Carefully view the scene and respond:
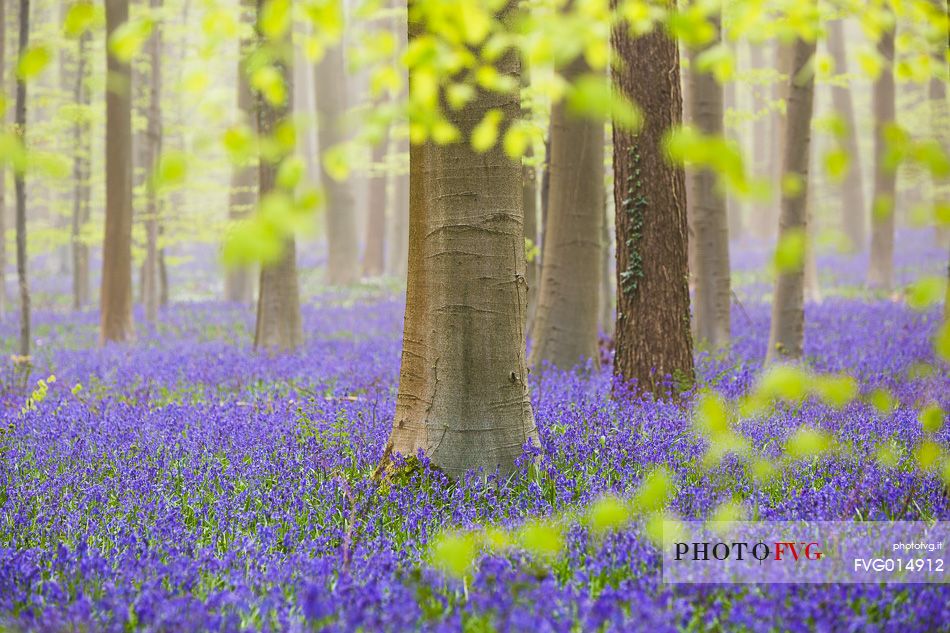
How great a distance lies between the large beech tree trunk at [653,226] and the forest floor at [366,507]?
539 millimetres

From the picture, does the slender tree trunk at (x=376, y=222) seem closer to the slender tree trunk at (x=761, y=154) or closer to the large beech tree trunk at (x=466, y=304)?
the slender tree trunk at (x=761, y=154)

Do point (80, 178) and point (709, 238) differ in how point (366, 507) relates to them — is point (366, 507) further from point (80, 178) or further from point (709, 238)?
point (80, 178)

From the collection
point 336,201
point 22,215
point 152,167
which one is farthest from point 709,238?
point 336,201

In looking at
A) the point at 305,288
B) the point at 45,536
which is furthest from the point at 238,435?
the point at 305,288

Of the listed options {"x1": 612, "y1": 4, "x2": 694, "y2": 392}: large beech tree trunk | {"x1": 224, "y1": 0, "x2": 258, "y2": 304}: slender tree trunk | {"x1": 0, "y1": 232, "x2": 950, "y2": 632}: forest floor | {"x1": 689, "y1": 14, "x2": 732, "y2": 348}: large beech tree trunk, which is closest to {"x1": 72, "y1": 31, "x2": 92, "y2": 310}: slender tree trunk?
{"x1": 224, "y1": 0, "x2": 258, "y2": 304}: slender tree trunk

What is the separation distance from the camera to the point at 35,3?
91.4 feet

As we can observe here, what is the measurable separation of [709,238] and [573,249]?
273 centimetres

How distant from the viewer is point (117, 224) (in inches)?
521

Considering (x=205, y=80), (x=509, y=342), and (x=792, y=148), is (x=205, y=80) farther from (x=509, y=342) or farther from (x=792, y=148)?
(x=792, y=148)

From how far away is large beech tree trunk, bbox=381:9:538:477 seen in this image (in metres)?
4.42

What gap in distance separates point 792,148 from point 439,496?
23.8 ft

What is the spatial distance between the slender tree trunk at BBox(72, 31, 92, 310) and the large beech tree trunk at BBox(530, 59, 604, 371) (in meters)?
14.0

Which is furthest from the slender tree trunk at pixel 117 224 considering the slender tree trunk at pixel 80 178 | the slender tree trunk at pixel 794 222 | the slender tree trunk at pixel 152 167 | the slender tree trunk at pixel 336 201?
the slender tree trunk at pixel 336 201

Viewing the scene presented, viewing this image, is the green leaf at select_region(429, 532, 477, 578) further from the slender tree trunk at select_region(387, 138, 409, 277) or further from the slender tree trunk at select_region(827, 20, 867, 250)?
the slender tree trunk at select_region(387, 138, 409, 277)
